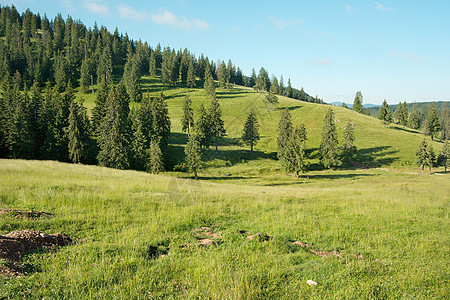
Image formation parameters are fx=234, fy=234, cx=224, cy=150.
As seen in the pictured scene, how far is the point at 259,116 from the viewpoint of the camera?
129 metres

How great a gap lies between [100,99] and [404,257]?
8411cm

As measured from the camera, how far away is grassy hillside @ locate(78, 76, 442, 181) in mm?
71062

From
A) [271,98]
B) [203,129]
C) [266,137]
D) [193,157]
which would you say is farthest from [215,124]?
[271,98]

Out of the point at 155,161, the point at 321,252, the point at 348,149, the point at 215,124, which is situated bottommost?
the point at 321,252

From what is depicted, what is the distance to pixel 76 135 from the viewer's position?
55.0 meters

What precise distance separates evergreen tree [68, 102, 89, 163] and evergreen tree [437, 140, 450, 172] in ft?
344

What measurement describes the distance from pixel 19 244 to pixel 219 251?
5825 mm

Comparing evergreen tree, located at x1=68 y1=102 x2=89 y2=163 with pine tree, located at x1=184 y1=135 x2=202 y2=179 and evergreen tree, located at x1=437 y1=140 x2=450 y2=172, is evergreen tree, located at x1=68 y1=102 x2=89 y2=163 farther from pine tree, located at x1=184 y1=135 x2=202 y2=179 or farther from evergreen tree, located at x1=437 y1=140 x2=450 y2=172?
evergreen tree, located at x1=437 y1=140 x2=450 y2=172

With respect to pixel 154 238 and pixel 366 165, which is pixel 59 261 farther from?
pixel 366 165

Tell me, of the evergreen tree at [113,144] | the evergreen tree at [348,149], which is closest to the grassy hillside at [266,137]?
the evergreen tree at [348,149]

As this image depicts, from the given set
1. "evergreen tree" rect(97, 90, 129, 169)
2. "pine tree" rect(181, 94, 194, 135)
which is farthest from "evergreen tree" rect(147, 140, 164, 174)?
"pine tree" rect(181, 94, 194, 135)

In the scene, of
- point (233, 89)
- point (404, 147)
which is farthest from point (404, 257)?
point (233, 89)

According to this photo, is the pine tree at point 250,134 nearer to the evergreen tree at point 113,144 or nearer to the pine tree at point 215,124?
the pine tree at point 215,124

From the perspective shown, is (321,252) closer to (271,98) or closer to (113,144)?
(113,144)
